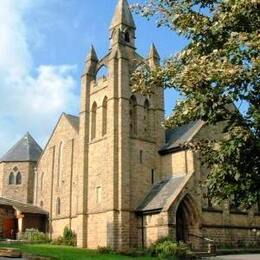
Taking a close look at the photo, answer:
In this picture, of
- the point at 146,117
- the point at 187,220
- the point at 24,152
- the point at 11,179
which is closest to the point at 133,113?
the point at 146,117

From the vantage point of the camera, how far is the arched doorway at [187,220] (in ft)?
109

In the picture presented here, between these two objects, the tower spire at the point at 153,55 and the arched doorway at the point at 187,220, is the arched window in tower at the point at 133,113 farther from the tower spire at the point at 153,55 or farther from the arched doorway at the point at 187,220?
the arched doorway at the point at 187,220

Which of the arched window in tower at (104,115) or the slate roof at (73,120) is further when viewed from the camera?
the slate roof at (73,120)

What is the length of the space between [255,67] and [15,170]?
43.7m

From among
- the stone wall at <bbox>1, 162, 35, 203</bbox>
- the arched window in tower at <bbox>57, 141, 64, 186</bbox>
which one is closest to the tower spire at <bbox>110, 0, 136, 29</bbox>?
the arched window in tower at <bbox>57, 141, 64, 186</bbox>

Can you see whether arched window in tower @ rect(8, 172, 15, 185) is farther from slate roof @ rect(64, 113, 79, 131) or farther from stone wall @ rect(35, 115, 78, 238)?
slate roof @ rect(64, 113, 79, 131)

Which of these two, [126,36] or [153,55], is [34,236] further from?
[126,36]

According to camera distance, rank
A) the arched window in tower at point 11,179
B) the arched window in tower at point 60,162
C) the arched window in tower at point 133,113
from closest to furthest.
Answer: the arched window in tower at point 133,113 < the arched window in tower at point 60,162 < the arched window in tower at point 11,179

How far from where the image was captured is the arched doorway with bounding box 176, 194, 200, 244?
33.1 m

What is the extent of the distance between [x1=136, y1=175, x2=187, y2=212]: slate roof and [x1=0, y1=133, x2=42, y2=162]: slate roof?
67.7ft

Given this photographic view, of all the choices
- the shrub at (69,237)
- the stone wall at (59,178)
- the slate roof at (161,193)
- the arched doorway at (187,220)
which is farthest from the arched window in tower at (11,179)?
the arched doorway at (187,220)

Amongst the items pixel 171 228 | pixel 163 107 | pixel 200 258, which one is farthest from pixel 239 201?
pixel 163 107

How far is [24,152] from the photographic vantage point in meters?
52.3

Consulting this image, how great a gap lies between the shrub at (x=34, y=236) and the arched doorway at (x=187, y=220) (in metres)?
12.5
